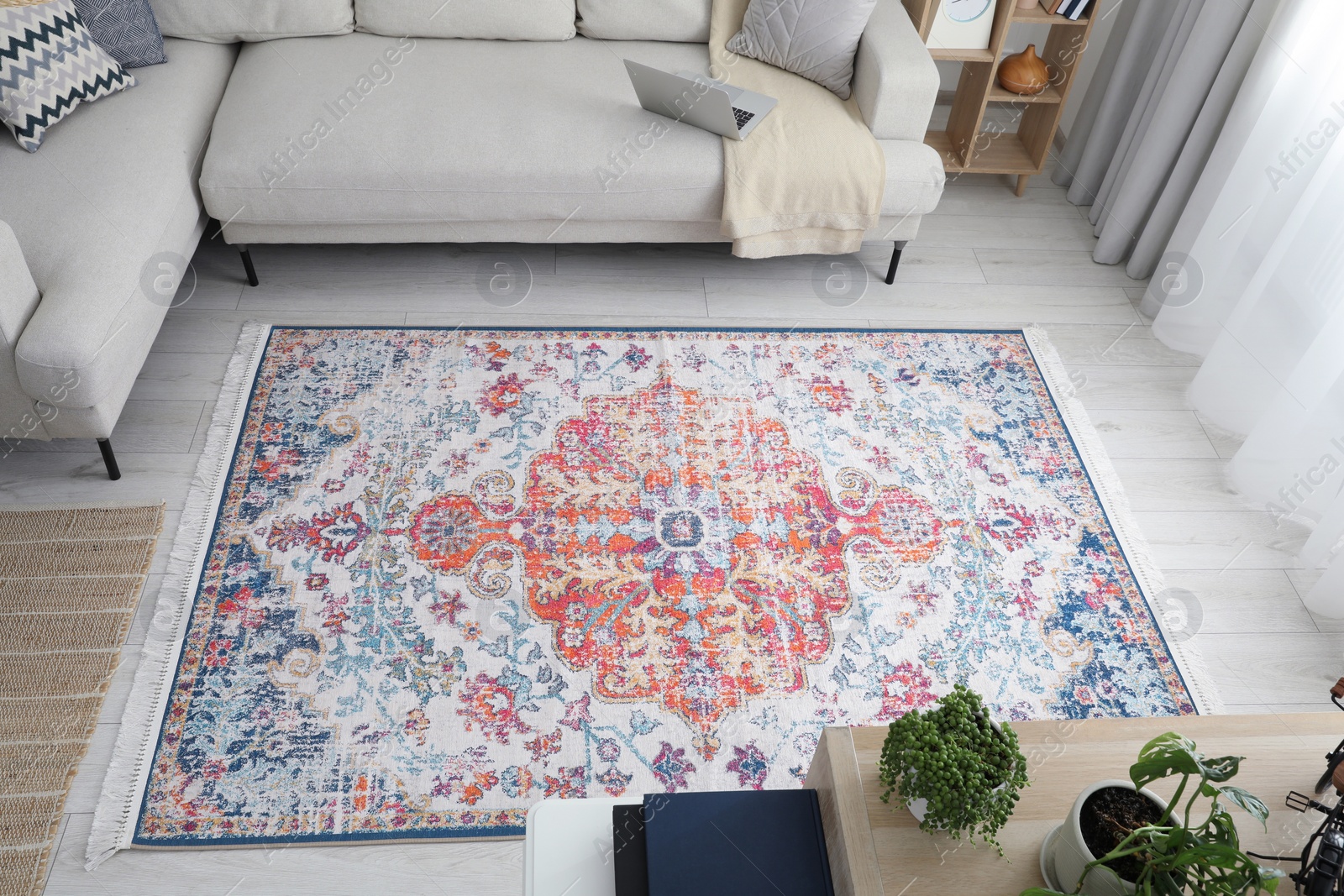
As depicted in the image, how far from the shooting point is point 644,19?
121 inches

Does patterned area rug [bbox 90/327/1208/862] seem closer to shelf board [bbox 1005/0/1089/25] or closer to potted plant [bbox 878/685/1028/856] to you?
potted plant [bbox 878/685/1028/856]

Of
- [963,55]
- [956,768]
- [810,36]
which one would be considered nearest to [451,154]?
[810,36]

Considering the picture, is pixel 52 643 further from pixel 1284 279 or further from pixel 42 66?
pixel 1284 279

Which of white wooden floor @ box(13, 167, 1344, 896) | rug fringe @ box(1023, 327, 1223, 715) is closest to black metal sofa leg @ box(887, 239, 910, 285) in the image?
white wooden floor @ box(13, 167, 1344, 896)

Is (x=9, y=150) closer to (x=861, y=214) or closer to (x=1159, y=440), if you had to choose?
(x=861, y=214)

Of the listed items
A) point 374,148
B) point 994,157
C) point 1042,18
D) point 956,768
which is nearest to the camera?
point 956,768

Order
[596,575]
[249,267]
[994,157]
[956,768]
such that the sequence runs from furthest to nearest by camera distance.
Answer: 1. [994,157]
2. [249,267]
3. [596,575]
4. [956,768]

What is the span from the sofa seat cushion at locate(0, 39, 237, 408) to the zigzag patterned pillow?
54 millimetres

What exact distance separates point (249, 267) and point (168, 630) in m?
1.22

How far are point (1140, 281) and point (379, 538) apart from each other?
2.56m

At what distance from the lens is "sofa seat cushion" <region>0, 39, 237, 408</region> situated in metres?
2.11

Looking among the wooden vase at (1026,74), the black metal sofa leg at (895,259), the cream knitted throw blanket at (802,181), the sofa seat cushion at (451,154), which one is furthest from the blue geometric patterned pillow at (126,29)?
the wooden vase at (1026,74)

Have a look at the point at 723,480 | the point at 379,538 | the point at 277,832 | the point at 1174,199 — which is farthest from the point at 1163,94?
the point at 277,832

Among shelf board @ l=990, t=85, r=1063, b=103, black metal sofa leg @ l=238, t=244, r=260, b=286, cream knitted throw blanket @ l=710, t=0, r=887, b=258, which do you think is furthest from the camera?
shelf board @ l=990, t=85, r=1063, b=103
